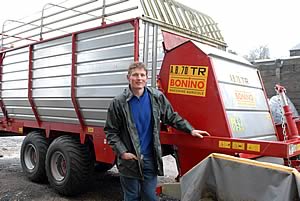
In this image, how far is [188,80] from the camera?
11.6 ft

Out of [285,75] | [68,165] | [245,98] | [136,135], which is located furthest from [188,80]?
[285,75]

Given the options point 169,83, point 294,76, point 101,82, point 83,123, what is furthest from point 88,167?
point 294,76

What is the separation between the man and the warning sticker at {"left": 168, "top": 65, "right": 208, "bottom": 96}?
1.95 feet

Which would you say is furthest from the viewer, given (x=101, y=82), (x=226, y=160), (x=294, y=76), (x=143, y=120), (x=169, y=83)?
(x=294, y=76)

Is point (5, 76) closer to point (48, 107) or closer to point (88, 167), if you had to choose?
point (48, 107)

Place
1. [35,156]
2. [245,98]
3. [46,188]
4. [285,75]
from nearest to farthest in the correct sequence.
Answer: [245,98], [46,188], [35,156], [285,75]

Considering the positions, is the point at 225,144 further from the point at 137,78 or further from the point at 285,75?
the point at 285,75

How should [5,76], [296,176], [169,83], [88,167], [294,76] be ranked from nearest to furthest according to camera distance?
[296,176] < [169,83] < [88,167] < [5,76] < [294,76]

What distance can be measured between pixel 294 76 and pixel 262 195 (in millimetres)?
7147

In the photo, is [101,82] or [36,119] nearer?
[101,82]

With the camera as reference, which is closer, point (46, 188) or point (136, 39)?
point (136, 39)

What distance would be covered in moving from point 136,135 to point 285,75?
7117 millimetres

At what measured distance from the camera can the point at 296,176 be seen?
2.18 m

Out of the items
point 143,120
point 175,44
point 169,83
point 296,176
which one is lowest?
point 296,176
